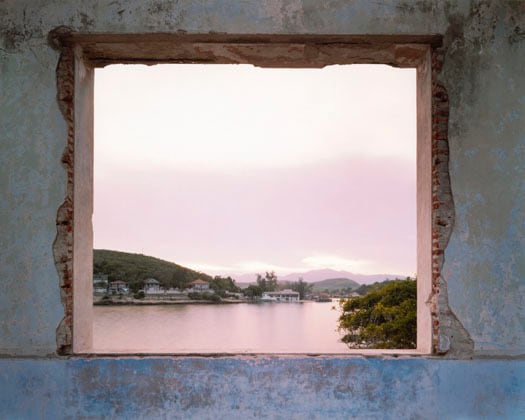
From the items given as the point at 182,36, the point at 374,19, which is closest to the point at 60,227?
the point at 182,36

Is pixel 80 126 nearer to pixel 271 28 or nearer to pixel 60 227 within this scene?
pixel 60 227

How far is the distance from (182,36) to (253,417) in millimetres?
2466

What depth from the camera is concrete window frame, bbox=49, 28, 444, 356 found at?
3.59 meters

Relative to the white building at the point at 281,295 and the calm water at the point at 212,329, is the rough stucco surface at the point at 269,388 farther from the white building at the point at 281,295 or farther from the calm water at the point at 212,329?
the white building at the point at 281,295

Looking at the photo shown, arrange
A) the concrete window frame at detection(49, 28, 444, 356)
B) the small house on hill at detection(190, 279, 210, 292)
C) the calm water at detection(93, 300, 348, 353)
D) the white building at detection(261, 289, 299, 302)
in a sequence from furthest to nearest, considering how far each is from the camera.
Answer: the white building at detection(261, 289, 299, 302), the small house on hill at detection(190, 279, 210, 292), the calm water at detection(93, 300, 348, 353), the concrete window frame at detection(49, 28, 444, 356)

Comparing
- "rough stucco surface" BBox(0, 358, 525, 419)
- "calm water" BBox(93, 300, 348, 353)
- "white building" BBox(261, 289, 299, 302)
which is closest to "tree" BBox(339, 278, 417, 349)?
"calm water" BBox(93, 300, 348, 353)

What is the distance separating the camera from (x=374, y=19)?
142 inches

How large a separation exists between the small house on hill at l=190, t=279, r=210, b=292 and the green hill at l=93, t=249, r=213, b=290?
0.73ft

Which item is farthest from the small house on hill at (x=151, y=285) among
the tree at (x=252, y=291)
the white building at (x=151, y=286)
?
the tree at (x=252, y=291)

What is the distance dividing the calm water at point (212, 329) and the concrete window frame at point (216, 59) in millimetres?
412

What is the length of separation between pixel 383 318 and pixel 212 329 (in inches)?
183

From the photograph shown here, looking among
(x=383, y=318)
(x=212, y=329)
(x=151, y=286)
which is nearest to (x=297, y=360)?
(x=212, y=329)

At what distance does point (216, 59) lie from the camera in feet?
13.0

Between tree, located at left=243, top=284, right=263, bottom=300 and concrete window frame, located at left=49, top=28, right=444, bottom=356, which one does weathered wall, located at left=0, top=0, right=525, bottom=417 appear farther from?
tree, located at left=243, top=284, right=263, bottom=300
